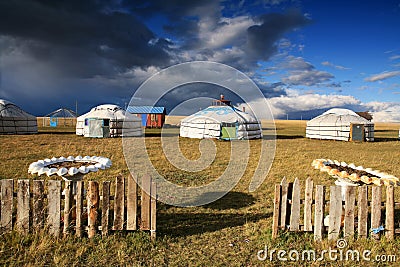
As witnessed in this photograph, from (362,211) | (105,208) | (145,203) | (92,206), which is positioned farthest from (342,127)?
(92,206)

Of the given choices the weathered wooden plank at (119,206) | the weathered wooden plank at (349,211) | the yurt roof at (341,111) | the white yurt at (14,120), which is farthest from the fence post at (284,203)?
the white yurt at (14,120)

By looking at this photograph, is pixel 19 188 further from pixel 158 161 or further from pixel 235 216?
pixel 158 161

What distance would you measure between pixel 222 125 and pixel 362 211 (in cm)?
1786

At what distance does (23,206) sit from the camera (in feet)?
13.7

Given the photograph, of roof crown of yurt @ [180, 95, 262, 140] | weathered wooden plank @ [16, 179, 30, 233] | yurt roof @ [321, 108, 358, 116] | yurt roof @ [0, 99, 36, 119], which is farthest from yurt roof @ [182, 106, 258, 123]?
weathered wooden plank @ [16, 179, 30, 233]

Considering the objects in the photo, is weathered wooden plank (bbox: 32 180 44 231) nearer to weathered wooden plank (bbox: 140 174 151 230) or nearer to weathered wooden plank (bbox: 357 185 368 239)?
weathered wooden plank (bbox: 140 174 151 230)

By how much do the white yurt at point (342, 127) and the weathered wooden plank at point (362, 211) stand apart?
68.3ft

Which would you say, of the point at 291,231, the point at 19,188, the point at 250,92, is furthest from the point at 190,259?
the point at 250,92

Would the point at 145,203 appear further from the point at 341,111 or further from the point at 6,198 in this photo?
the point at 341,111

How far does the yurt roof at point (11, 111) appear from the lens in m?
23.9

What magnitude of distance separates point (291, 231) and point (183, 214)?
7.00ft

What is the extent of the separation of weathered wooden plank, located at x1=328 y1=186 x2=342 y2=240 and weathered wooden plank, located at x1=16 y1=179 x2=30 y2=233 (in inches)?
183

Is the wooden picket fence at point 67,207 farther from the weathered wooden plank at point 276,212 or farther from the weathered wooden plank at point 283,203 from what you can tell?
the weathered wooden plank at point 283,203

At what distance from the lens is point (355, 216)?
15.2 ft
